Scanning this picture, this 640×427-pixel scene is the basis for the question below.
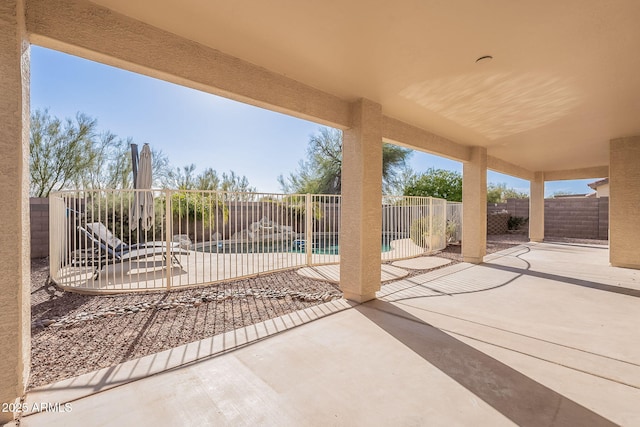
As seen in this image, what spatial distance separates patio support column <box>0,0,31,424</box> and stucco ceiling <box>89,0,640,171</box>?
0.71 meters

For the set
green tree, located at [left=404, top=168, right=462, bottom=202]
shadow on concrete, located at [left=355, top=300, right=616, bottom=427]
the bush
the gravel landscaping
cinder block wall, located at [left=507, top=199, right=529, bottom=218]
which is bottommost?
shadow on concrete, located at [left=355, top=300, right=616, bottom=427]

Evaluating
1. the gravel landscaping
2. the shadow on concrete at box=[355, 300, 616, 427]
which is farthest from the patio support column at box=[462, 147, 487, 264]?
the shadow on concrete at box=[355, 300, 616, 427]

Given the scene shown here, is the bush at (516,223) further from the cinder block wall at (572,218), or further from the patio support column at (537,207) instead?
the patio support column at (537,207)

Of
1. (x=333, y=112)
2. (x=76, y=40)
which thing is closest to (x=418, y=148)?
(x=333, y=112)

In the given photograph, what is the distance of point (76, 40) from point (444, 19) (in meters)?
2.88

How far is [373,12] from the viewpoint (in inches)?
86.1

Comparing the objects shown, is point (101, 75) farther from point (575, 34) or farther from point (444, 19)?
point (575, 34)

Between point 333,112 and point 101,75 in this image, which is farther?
point 101,75

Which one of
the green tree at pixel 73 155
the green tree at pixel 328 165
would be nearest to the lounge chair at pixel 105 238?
the green tree at pixel 73 155

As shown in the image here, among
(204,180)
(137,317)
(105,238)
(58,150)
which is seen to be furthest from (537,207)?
(58,150)

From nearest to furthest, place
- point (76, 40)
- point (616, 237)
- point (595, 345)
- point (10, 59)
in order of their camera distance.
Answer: point (10, 59) → point (76, 40) → point (595, 345) → point (616, 237)

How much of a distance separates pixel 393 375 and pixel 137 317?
10.1ft

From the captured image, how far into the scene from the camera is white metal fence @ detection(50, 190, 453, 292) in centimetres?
479

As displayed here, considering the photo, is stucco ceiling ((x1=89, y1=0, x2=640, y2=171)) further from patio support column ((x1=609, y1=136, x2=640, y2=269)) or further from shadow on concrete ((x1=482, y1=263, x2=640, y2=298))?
shadow on concrete ((x1=482, y1=263, x2=640, y2=298))
